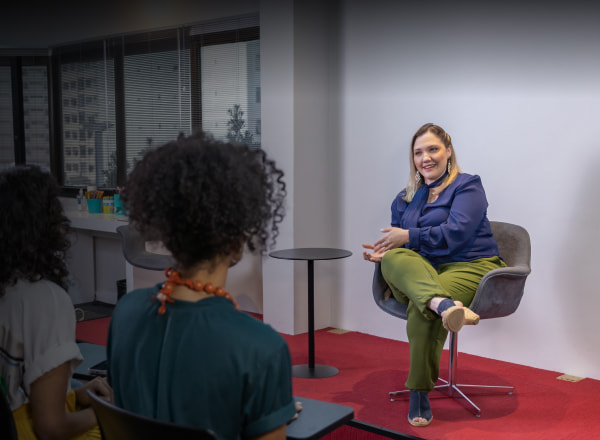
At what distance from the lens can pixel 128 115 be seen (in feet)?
19.4

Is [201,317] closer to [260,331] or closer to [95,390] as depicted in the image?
[260,331]

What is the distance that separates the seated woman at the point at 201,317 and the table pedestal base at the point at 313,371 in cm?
254

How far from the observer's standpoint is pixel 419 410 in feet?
9.98

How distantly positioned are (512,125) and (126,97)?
135 inches

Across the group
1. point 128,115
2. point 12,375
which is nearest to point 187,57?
point 128,115

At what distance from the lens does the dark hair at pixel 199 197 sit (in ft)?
3.88

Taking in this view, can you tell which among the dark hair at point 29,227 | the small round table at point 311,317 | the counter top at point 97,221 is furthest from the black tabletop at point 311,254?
the dark hair at point 29,227

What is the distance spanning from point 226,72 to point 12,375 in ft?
12.9

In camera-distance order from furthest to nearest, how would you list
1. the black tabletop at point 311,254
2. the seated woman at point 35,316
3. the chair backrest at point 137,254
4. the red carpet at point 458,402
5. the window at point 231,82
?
the window at point 231,82, the chair backrest at point 137,254, the black tabletop at point 311,254, the red carpet at point 458,402, the seated woman at point 35,316

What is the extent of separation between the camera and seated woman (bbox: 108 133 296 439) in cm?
115

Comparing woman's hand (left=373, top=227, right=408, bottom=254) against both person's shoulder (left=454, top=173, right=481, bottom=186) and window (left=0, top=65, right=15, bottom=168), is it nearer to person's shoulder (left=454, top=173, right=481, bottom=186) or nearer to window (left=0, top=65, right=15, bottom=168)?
person's shoulder (left=454, top=173, right=481, bottom=186)

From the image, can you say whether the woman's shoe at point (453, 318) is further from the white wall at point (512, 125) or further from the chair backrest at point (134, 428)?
the chair backrest at point (134, 428)

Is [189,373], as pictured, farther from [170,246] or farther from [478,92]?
[478,92]

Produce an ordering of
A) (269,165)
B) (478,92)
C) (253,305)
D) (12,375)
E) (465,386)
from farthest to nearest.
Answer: (253,305)
(478,92)
(465,386)
(12,375)
(269,165)
